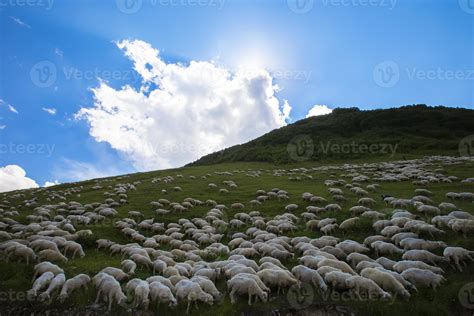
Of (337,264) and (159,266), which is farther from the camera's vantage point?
(159,266)

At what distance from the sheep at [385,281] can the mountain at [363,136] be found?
175 feet

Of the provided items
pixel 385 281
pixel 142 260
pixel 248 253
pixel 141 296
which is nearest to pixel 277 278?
pixel 385 281

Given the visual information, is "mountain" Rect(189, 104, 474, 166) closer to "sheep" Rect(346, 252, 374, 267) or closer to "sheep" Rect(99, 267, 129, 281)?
"sheep" Rect(346, 252, 374, 267)

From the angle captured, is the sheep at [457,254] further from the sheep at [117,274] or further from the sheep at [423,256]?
the sheep at [117,274]

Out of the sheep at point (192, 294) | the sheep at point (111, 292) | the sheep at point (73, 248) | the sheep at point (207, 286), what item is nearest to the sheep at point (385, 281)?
the sheep at point (207, 286)

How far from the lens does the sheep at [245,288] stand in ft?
39.5

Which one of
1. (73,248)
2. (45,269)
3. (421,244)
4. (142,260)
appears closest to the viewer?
(45,269)

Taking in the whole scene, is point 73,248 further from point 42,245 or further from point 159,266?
point 159,266

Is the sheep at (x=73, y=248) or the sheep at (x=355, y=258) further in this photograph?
the sheep at (x=73, y=248)

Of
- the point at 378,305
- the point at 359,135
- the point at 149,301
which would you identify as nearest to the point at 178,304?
the point at 149,301

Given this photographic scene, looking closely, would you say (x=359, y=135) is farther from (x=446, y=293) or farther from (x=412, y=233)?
(x=446, y=293)

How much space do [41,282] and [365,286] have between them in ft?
38.4

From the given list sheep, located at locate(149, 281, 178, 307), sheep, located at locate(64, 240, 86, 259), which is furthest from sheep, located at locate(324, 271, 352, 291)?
sheep, located at locate(64, 240, 86, 259)

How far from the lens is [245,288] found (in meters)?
12.2
